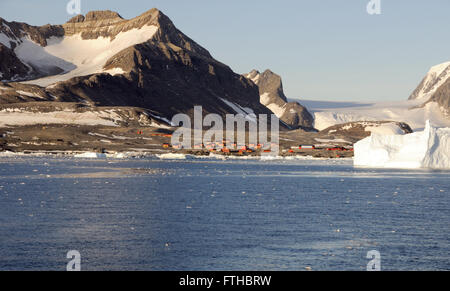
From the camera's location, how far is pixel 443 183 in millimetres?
81688

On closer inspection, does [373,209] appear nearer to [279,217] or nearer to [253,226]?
[279,217]

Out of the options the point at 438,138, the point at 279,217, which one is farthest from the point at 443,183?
the point at 279,217

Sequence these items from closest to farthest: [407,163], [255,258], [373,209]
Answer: [255,258], [373,209], [407,163]

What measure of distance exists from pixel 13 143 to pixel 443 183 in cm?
14350

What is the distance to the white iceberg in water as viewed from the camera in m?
99.1

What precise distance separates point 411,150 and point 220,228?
237 feet

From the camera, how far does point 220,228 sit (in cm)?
3953
